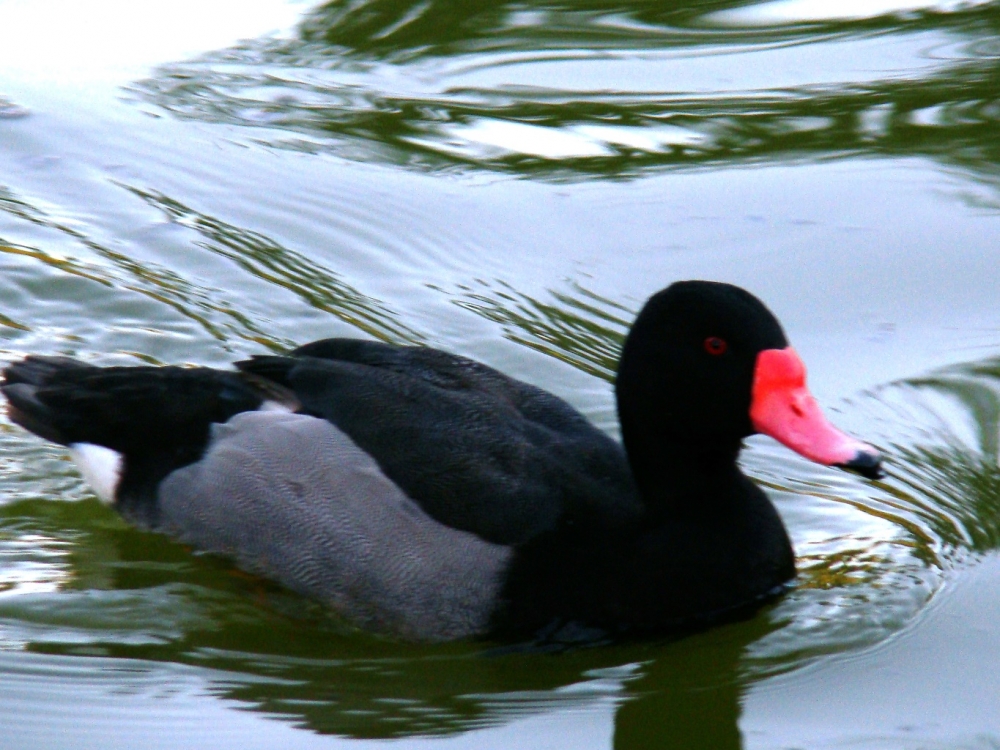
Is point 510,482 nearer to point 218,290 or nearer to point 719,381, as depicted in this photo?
point 719,381

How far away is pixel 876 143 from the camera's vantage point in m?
8.46

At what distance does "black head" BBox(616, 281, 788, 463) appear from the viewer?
16.3 feet

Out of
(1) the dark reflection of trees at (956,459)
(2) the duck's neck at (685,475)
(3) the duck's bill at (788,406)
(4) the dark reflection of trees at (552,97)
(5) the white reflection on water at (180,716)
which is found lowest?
(5) the white reflection on water at (180,716)

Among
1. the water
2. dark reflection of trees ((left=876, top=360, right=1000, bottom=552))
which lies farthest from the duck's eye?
dark reflection of trees ((left=876, top=360, right=1000, bottom=552))

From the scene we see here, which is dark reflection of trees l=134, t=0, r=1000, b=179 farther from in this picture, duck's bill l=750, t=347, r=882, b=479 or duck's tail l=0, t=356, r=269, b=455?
duck's bill l=750, t=347, r=882, b=479

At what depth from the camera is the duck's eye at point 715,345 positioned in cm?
498

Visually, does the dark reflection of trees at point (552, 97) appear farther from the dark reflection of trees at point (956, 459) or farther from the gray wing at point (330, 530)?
the gray wing at point (330, 530)

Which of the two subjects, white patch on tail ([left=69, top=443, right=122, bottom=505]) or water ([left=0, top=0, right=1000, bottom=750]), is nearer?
water ([left=0, top=0, right=1000, bottom=750])

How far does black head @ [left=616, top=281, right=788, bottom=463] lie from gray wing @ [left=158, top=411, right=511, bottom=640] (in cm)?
65

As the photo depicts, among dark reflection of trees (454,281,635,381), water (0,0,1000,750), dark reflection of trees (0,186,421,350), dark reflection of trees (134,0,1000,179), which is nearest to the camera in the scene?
water (0,0,1000,750)

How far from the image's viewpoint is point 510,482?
5.07 m

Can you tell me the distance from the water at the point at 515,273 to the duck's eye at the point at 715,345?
0.86m

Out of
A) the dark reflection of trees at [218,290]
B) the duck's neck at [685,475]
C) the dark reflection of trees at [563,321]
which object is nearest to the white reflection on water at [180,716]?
the duck's neck at [685,475]

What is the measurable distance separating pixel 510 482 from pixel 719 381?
0.72 metres
